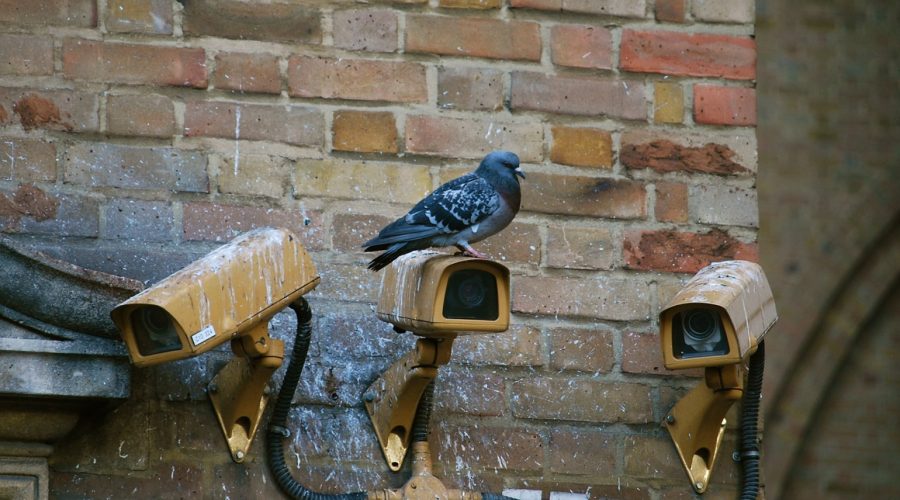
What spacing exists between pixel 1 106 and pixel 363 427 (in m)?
0.88

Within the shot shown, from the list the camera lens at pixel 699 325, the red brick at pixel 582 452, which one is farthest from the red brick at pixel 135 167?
the camera lens at pixel 699 325

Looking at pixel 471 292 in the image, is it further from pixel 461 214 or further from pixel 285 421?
pixel 285 421

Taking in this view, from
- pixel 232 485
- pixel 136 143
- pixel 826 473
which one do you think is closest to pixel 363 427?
pixel 232 485

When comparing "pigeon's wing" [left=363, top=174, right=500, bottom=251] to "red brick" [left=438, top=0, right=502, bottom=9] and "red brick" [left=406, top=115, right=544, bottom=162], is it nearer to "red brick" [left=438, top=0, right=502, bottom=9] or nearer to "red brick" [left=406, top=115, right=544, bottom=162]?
"red brick" [left=406, top=115, right=544, bottom=162]

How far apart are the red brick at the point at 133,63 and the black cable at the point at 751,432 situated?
1.17m

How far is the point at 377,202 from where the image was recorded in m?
2.94

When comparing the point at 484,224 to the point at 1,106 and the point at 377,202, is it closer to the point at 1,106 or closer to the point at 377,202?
the point at 377,202

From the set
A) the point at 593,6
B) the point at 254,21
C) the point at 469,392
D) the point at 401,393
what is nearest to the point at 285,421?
the point at 401,393

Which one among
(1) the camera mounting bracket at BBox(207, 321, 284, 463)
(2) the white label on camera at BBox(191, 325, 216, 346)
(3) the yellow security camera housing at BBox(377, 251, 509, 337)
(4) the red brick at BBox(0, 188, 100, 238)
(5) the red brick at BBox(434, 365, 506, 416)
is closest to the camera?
(2) the white label on camera at BBox(191, 325, 216, 346)

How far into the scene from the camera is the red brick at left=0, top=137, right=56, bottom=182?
2.81 metres

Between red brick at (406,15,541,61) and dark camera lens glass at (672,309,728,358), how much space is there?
0.65 metres

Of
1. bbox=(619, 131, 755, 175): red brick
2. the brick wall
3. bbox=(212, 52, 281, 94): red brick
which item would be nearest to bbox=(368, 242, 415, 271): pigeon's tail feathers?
the brick wall

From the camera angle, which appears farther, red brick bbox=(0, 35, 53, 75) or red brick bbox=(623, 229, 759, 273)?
red brick bbox=(623, 229, 759, 273)

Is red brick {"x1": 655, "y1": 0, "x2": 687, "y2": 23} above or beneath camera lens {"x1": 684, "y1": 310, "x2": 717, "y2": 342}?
above
